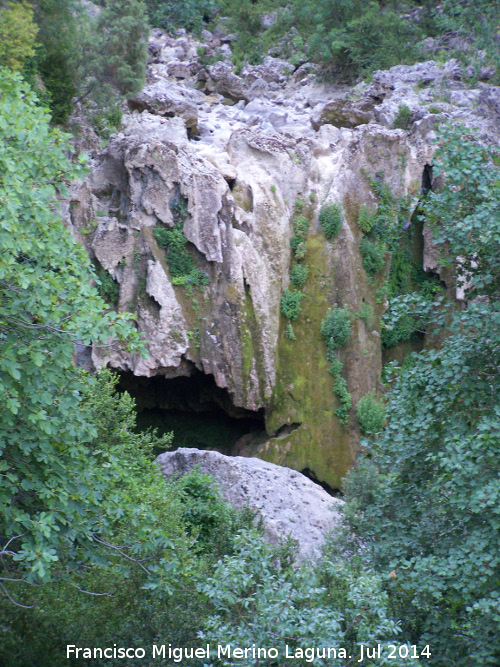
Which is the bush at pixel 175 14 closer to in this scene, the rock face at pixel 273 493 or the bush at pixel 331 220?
the bush at pixel 331 220

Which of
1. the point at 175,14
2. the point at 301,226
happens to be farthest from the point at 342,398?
the point at 175,14

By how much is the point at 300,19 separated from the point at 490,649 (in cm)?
3175

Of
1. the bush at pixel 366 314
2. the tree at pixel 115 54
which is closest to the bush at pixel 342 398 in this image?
the bush at pixel 366 314

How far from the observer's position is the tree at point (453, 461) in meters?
5.86

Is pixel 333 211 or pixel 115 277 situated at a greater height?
pixel 333 211

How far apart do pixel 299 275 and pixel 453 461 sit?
45.5 feet

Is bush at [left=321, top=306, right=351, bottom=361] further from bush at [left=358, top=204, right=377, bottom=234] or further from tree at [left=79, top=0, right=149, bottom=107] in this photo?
tree at [left=79, top=0, right=149, bottom=107]

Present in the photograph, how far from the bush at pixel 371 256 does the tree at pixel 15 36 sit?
10876mm

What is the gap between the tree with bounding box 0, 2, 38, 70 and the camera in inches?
649

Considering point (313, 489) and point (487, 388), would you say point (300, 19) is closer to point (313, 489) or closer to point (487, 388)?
point (313, 489)

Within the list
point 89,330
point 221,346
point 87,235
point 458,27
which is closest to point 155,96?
point 87,235

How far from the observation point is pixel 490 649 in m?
5.71

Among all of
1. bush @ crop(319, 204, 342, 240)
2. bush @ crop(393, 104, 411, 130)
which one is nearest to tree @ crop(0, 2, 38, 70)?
bush @ crop(319, 204, 342, 240)

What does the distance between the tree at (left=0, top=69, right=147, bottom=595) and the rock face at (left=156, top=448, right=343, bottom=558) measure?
664 cm
